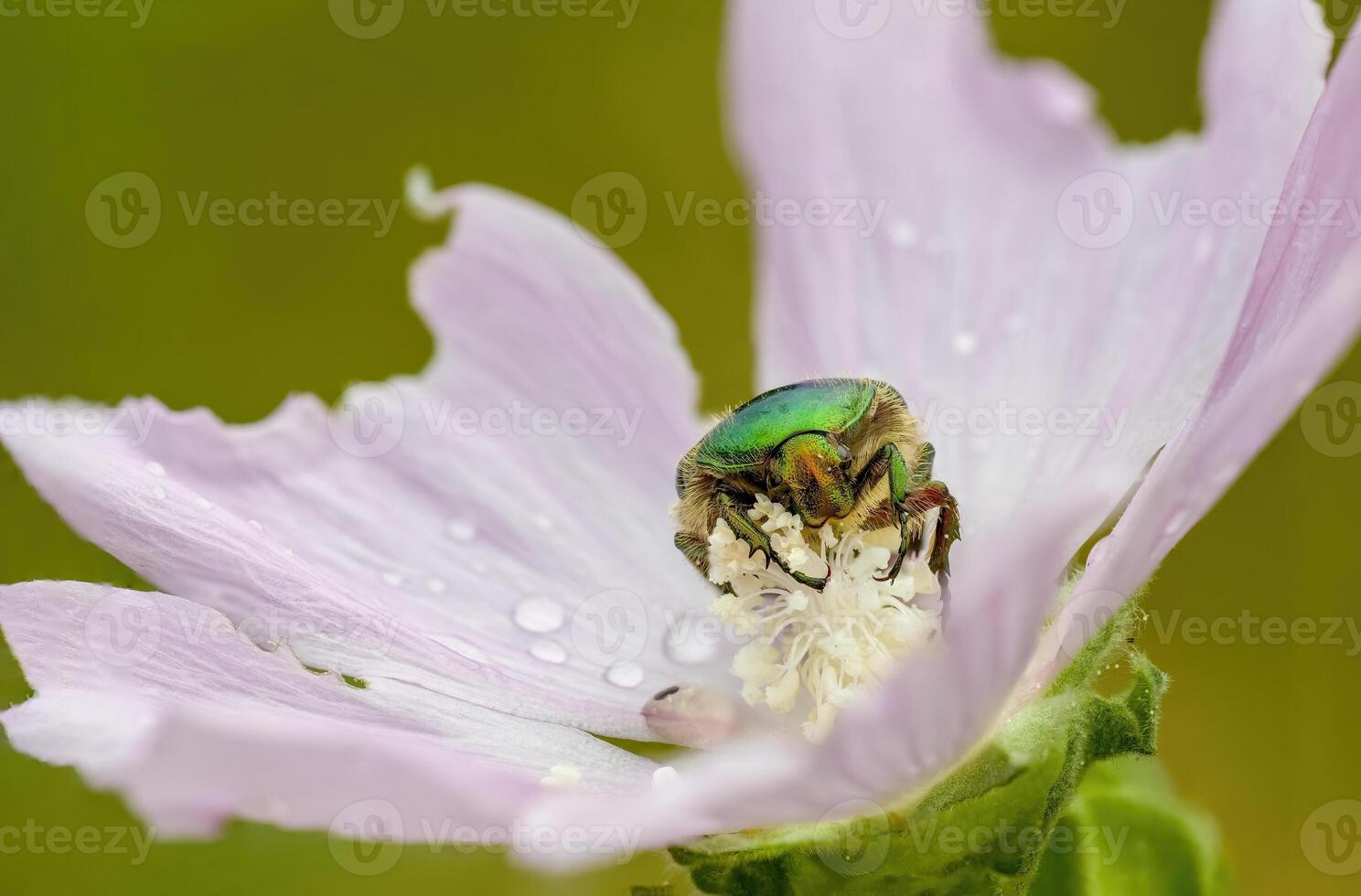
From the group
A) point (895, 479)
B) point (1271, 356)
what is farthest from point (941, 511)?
point (1271, 356)

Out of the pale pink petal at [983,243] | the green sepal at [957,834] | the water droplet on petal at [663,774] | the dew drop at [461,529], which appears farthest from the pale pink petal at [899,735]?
the dew drop at [461,529]

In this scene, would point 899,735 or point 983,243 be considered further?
point 983,243

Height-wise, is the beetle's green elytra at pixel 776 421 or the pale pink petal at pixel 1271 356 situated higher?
the pale pink petal at pixel 1271 356

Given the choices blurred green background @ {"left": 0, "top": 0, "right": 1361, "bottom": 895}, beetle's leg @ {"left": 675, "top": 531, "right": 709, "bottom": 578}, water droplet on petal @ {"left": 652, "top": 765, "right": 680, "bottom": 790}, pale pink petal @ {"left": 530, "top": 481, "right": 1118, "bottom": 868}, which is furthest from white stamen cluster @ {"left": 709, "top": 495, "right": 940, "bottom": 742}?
blurred green background @ {"left": 0, "top": 0, "right": 1361, "bottom": 895}

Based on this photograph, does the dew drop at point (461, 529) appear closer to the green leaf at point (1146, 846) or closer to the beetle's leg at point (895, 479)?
the beetle's leg at point (895, 479)

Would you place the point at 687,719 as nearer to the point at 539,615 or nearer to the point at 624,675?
the point at 624,675

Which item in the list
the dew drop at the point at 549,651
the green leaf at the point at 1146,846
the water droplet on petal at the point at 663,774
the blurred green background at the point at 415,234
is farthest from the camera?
the blurred green background at the point at 415,234

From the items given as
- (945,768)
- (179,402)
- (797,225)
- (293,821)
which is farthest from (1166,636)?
(293,821)
